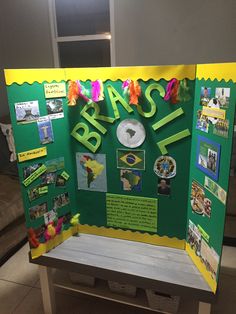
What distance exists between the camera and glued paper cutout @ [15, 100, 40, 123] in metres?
1.21

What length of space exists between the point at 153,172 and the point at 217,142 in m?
0.39

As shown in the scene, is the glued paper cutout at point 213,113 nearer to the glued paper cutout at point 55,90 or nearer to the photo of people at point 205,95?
the photo of people at point 205,95

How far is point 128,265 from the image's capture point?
1.29 metres

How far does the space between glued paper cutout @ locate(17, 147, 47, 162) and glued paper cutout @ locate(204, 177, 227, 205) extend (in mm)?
789

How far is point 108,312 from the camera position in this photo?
1.58 m

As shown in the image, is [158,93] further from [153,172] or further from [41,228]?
[41,228]

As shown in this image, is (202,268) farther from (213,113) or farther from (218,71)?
(218,71)

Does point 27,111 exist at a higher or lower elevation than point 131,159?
higher

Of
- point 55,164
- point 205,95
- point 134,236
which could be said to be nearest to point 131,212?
point 134,236

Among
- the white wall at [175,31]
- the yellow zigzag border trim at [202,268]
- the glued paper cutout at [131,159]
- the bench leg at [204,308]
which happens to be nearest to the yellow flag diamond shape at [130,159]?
the glued paper cutout at [131,159]

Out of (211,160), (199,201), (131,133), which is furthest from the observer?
(131,133)

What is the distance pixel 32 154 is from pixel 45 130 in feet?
0.44

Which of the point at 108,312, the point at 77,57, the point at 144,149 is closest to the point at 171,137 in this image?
the point at 144,149

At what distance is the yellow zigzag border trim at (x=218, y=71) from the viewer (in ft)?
3.04
